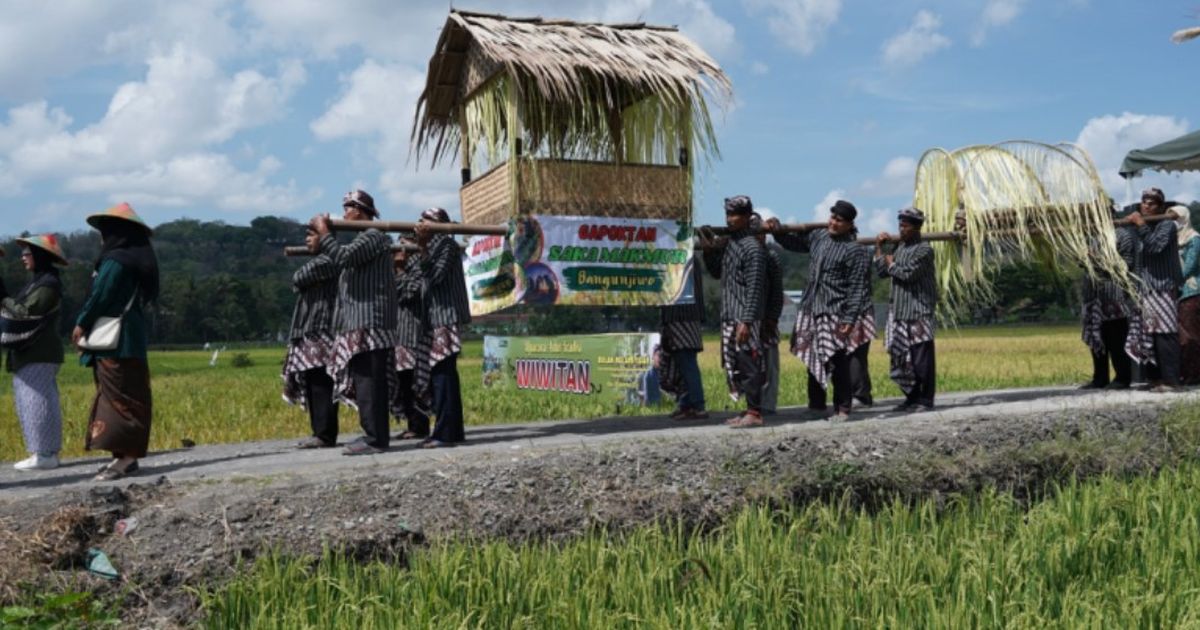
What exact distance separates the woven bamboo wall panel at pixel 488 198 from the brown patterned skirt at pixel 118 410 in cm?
239

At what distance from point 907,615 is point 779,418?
5092 millimetres

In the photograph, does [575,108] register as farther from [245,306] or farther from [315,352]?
[245,306]

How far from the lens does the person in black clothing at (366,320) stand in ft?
21.3

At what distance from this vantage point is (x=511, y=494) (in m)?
4.87

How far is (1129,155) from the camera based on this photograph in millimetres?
11594

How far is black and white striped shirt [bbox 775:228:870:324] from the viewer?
790cm

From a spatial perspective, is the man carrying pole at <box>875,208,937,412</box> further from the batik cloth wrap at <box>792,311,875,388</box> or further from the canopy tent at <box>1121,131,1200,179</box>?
the canopy tent at <box>1121,131,1200,179</box>

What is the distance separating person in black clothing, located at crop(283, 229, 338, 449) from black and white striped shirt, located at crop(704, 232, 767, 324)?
103 inches

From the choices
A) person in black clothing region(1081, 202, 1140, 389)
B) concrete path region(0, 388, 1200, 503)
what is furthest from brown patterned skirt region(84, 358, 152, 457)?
person in black clothing region(1081, 202, 1140, 389)

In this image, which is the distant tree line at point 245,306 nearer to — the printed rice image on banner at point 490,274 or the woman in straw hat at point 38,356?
the printed rice image on banner at point 490,274

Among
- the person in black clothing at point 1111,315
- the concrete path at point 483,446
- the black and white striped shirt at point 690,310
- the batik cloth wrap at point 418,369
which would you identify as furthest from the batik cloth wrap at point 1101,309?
the batik cloth wrap at point 418,369

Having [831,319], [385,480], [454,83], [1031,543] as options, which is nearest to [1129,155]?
[831,319]

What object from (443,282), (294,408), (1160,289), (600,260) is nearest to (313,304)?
(443,282)

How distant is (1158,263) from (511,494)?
21.6 ft
